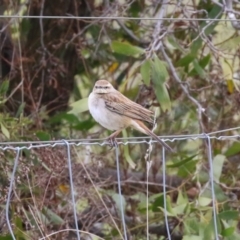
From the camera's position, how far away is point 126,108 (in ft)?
14.5

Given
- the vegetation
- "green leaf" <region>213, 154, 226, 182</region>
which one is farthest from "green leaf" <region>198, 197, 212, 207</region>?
"green leaf" <region>213, 154, 226, 182</region>

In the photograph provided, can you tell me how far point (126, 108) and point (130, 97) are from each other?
97 centimetres

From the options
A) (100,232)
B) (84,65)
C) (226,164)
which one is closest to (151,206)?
(100,232)

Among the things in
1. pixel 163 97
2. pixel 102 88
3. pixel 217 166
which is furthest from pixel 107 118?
pixel 217 166

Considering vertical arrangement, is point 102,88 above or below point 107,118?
above

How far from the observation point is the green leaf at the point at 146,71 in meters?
4.86

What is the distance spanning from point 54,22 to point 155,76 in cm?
98

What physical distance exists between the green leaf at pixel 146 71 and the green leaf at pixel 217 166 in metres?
0.65

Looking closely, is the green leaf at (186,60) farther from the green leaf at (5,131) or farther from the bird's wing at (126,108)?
the green leaf at (5,131)

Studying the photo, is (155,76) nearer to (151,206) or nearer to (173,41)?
(173,41)

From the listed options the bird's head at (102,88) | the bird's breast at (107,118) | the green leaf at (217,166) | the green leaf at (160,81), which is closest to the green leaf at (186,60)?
the green leaf at (160,81)

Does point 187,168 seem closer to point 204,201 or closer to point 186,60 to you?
point 204,201

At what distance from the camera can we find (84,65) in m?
5.59

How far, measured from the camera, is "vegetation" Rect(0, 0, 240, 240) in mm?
4789
